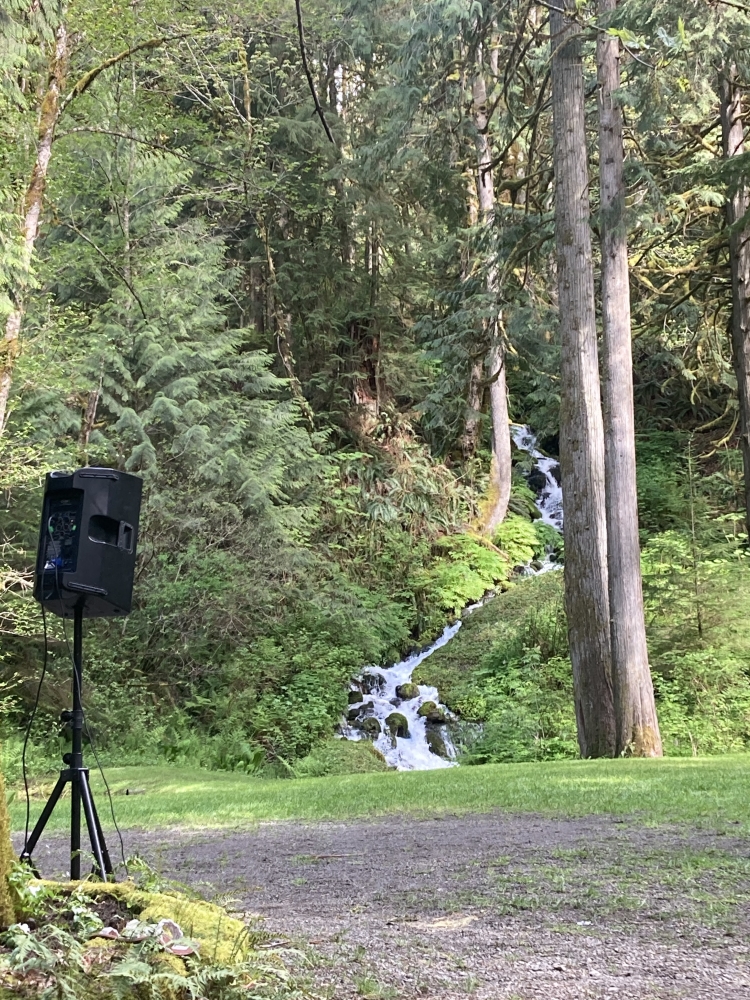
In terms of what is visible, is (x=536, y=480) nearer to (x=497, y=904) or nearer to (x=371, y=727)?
(x=371, y=727)

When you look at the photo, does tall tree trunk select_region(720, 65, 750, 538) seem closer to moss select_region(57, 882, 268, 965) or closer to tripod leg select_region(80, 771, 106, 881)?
tripod leg select_region(80, 771, 106, 881)

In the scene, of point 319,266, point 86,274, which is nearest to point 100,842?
point 86,274

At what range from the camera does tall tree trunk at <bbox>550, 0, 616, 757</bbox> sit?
9.07m

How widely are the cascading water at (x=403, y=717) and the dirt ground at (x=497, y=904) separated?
297 inches

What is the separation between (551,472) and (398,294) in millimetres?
6798

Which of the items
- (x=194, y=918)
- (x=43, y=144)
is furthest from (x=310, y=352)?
(x=194, y=918)

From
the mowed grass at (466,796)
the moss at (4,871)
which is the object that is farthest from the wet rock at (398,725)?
the moss at (4,871)

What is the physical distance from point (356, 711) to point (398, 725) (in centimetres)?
82

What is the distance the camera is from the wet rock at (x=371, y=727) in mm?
12938

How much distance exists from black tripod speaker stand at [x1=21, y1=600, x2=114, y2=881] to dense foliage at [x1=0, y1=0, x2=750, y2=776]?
5.19 m

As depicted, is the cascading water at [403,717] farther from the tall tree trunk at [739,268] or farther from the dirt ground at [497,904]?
the dirt ground at [497,904]

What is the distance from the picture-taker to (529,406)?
24.8 metres

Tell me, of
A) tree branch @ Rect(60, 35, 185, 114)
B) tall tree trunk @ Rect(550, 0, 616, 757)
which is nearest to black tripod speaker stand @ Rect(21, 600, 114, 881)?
tall tree trunk @ Rect(550, 0, 616, 757)

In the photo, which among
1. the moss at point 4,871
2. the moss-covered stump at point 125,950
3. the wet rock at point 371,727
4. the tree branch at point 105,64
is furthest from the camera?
the wet rock at point 371,727
